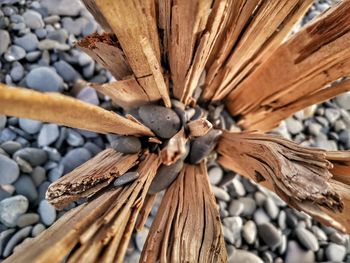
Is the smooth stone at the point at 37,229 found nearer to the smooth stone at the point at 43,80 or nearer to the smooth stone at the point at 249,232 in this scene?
the smooth stone at the point at 43,80

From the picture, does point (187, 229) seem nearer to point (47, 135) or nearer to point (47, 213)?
point (47, 213)

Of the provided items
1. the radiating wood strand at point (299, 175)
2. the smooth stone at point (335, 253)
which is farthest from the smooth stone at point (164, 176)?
the smooth stone at point (335, 253)

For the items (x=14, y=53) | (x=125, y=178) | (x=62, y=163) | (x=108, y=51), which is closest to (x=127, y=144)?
(x=125, y=178)

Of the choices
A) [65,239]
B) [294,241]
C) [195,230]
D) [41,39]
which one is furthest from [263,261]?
[41,39]

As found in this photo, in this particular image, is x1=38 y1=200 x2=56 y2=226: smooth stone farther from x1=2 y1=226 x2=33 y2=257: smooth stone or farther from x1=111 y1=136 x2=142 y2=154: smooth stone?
x1=111 y1=136 x2=142 y2=154: smooth stone

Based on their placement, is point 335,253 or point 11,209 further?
point 335,253

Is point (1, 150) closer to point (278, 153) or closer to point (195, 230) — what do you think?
point (195, 230)
